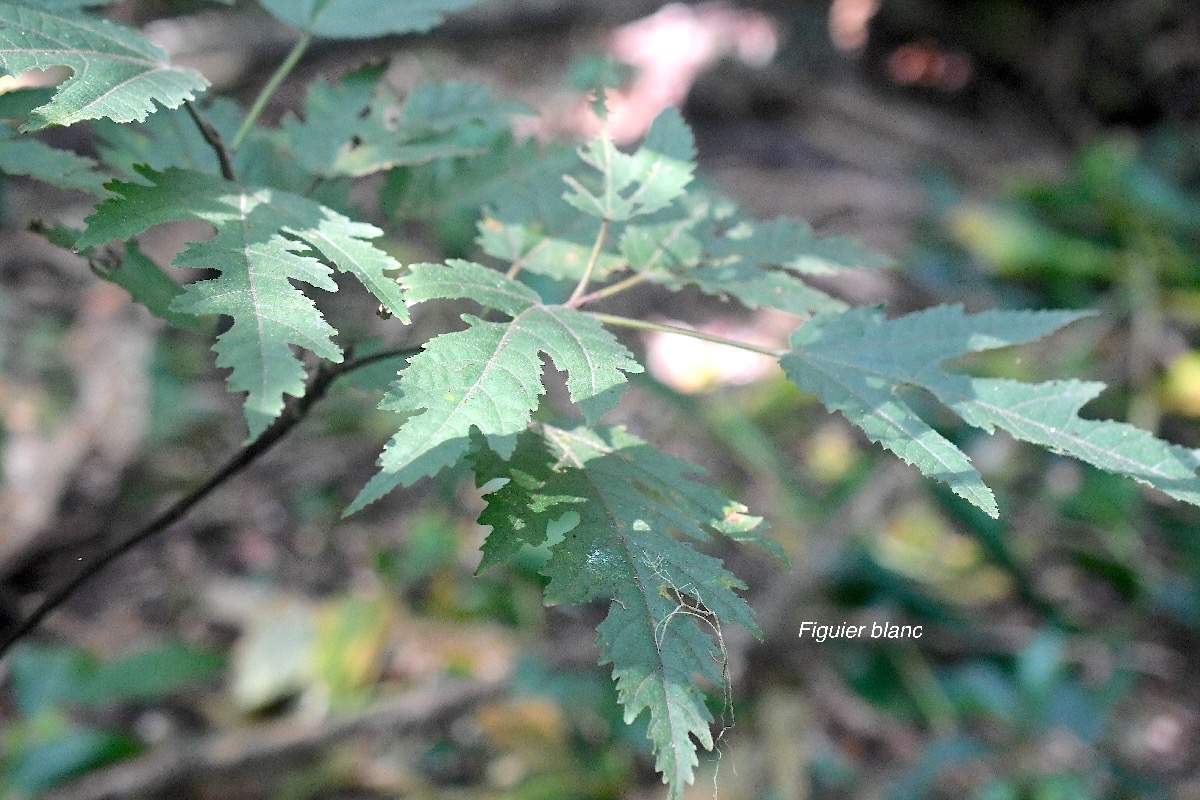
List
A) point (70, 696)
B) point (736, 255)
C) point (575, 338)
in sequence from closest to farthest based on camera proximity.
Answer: point (575, 338), point (736, 255), point (70, 696)

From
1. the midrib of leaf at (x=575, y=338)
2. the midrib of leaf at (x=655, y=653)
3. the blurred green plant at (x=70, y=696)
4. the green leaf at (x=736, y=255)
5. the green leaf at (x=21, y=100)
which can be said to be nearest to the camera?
the midrib of leaf at (x=655, y=653)

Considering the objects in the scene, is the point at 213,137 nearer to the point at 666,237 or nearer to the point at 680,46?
the point at 666,237

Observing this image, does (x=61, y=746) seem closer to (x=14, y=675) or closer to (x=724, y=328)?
(x=14, y=675)

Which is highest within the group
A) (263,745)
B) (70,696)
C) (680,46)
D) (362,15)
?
(362,15)

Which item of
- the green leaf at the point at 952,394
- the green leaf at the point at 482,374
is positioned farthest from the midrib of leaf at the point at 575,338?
the green leaf at the point at 952,394

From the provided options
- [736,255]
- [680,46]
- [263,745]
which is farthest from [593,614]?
[680,46]

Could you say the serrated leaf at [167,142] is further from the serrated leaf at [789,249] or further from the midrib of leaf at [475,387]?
the serrated leaf at [789,249]
